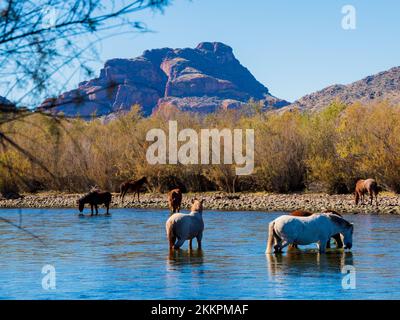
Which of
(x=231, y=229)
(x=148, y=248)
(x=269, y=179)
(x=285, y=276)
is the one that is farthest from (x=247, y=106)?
(x=285, y=276)

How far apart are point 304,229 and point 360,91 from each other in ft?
335

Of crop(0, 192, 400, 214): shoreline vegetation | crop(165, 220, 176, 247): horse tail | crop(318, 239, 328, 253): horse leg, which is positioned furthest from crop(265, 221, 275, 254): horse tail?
crop(0, 192, 400, 214): shoreline vegetation

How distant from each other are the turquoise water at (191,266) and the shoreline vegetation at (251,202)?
6844 mm

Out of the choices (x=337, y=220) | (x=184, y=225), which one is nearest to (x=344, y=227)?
(x=337, y=220)

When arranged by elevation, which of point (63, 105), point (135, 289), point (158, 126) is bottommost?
point (135, 289)

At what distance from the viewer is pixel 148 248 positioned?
20.4m

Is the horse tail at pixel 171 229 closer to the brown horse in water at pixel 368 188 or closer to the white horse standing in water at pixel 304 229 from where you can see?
the white horse standing in water at pixel 304 229

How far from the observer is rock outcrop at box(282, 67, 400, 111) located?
A: 114 meters

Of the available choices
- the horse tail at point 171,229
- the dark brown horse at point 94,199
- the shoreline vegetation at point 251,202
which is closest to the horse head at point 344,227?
the horse tail at point 171,229

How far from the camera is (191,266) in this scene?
54.1ft
